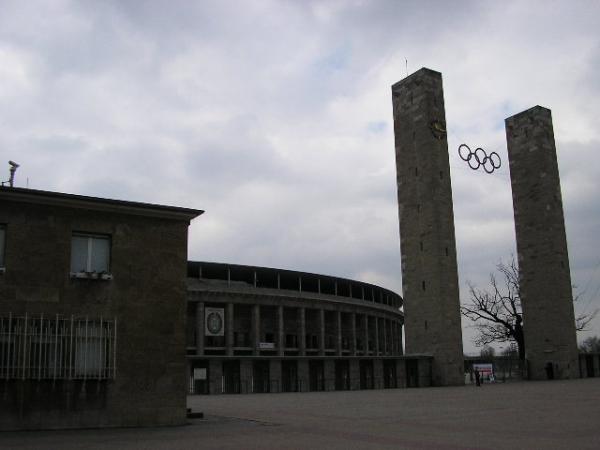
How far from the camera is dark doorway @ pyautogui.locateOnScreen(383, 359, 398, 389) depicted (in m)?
53.8

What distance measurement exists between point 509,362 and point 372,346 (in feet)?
79.2

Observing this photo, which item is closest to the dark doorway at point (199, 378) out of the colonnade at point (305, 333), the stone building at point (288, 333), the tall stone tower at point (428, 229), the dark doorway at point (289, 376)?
the stone building at point (288, 333)

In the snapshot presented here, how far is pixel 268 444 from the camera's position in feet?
47.5

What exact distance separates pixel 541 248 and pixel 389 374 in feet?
70.1

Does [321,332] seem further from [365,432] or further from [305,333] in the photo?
[365,432]

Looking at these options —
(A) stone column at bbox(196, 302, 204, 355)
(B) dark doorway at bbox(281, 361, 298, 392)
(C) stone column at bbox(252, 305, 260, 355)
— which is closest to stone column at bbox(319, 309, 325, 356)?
(C) stone column at bbox(252, 305, 260, 355)

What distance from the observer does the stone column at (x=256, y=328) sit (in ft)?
232

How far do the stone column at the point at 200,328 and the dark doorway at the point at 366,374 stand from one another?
811 inches

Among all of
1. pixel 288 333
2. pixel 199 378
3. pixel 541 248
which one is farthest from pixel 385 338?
pixel 199 378

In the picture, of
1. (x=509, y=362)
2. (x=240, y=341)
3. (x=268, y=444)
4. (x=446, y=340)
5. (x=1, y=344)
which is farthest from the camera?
(x=240, y=341)

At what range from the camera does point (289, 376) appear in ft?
163

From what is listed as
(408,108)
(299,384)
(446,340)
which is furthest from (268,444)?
(408,108)

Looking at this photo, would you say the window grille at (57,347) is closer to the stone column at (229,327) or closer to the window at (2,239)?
the window at (2,239)

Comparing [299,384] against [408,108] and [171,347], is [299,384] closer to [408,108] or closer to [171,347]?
[408,108]
